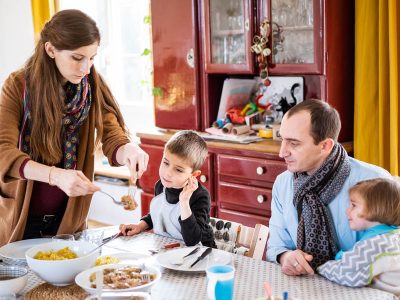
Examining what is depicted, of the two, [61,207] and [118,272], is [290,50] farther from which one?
[118,272]

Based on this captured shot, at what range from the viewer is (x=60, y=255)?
6.18 feet

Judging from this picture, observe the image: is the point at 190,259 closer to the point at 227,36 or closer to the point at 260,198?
the point at 260,198

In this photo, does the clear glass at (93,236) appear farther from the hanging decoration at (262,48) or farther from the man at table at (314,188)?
the hanging decoration at (262,48)

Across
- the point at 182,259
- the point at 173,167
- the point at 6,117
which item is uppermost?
the point at 6,117

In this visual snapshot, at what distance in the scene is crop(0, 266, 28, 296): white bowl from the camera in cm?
170

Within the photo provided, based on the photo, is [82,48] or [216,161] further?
[216,161]

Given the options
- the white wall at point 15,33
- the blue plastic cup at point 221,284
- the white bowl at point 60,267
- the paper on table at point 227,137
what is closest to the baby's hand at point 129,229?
the white bowl at point 60,267

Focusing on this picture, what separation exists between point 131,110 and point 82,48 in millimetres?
2946

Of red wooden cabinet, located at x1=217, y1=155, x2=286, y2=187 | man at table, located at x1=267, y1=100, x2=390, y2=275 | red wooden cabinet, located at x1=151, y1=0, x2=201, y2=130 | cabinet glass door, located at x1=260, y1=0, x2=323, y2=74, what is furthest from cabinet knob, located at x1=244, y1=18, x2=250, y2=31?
man at table, located at x1=267, y1=100, x2=390, y2=275

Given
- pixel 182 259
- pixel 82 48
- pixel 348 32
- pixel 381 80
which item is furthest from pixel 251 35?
pixel 182 259

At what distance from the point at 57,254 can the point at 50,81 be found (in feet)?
2.06

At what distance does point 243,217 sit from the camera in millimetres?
3541

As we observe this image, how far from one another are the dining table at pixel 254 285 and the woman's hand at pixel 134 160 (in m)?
0.32

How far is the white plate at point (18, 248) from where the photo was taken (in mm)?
2031
